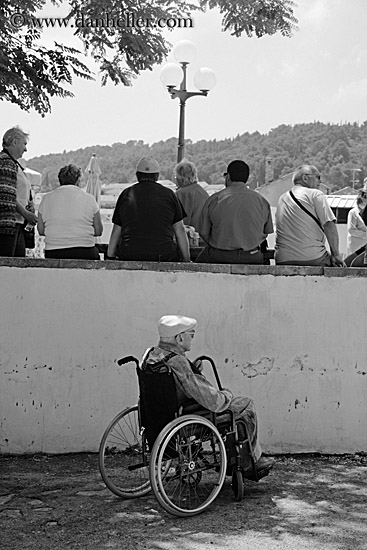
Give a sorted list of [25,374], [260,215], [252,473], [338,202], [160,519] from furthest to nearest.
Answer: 1. [338,202]
2. [260,215]
3. [25,374]
4. [252,473]
5. [160,519]

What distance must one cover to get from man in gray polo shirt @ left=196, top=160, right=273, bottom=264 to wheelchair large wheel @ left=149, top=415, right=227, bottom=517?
2238mm

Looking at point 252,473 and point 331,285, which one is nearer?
point 252,473

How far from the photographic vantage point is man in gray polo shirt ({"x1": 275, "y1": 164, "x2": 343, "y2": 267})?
796 centimetres

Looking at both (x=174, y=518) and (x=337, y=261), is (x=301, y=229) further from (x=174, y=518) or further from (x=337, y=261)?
(x=174, y=518)

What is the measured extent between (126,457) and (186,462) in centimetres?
153

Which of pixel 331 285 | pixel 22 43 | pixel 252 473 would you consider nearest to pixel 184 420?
pixel 252 473

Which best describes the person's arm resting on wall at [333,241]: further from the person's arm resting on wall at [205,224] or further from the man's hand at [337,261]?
the person's arm resting on wall at [205,224]

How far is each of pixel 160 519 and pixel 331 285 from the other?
2.70 meters

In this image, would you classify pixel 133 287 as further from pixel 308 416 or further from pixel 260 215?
pixel 308 416

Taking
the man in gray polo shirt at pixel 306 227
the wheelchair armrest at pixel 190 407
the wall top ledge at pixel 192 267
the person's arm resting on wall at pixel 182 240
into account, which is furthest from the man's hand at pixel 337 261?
the wheelchair armrest at pixel 190 407

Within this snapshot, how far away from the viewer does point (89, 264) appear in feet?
24.1

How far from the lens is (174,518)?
5.76 meters

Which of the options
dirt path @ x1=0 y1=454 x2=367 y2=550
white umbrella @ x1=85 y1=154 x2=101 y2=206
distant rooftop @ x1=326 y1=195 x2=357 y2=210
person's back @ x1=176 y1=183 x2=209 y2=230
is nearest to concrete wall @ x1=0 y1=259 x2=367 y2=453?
dirt path @ x1=0 y1=454 x2=367 y2=550

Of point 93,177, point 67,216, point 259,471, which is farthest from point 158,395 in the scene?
point 93,177
